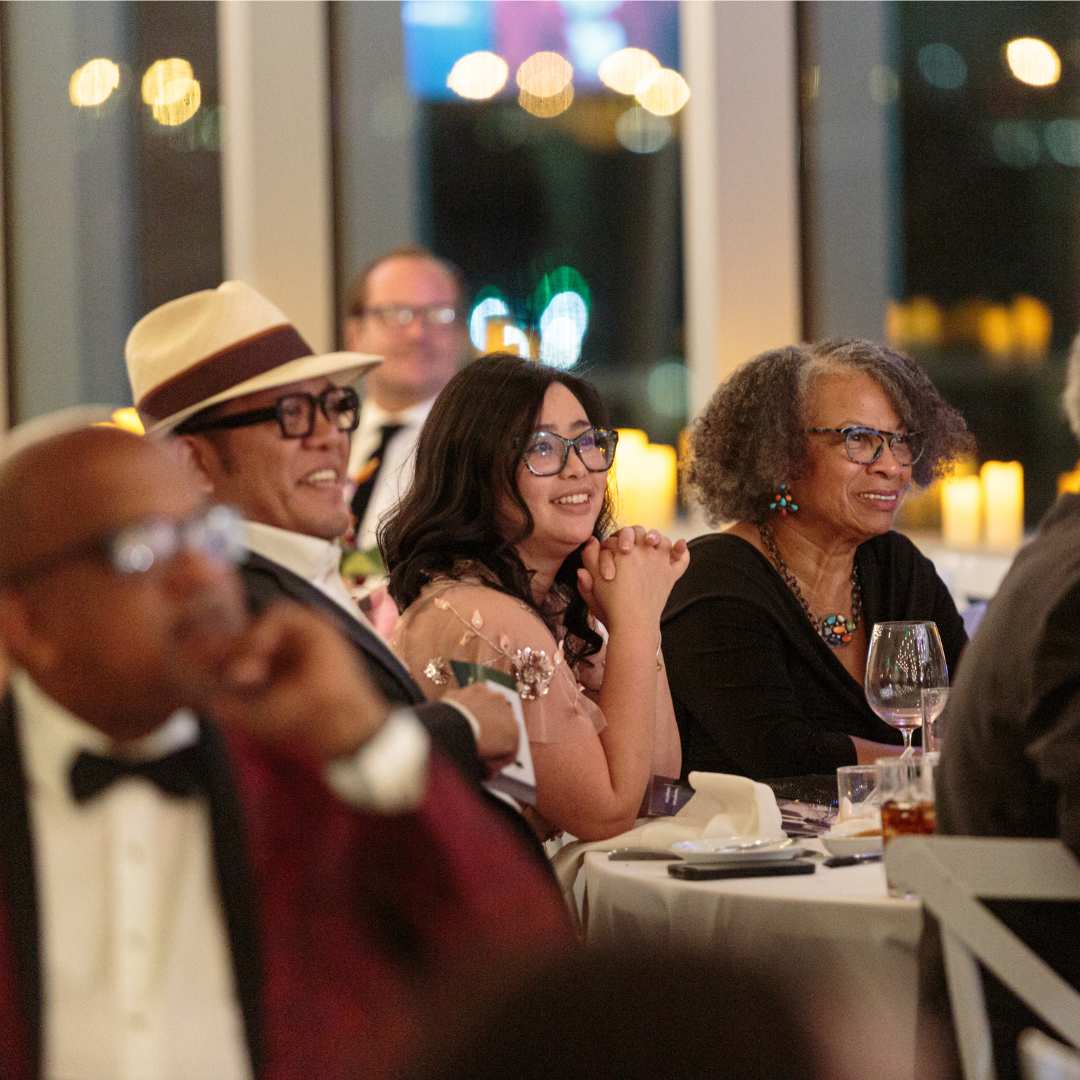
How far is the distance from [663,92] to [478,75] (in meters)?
0.94

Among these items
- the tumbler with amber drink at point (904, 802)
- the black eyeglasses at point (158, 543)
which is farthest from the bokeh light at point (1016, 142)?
the black eyeglasses at point (158, 543)

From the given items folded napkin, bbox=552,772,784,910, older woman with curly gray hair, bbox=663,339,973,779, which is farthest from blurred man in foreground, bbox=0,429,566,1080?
older woman with curly gray hair, bbox=663,339,973,779

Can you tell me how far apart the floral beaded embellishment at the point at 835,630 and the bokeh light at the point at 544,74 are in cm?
501

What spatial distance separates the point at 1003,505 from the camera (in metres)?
6.11

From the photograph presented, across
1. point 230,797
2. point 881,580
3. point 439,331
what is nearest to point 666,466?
point 439,331

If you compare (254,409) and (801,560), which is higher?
(254,409)

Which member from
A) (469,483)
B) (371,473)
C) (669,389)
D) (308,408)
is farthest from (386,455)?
(308,408)

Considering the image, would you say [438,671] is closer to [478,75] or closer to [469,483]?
[469,483]

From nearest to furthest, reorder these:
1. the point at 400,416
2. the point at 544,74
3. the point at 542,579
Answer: the point at 542,579, the point at 400,416, the point at 544,74

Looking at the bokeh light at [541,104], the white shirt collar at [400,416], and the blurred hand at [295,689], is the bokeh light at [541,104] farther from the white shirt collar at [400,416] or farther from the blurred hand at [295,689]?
the blurred hand at [295,689]

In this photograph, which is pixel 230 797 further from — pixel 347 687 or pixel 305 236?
pixel 305 236

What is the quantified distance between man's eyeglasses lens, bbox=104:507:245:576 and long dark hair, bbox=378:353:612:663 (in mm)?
A: 1786

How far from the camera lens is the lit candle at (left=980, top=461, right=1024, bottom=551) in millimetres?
6094

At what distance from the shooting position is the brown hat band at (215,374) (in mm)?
2270
